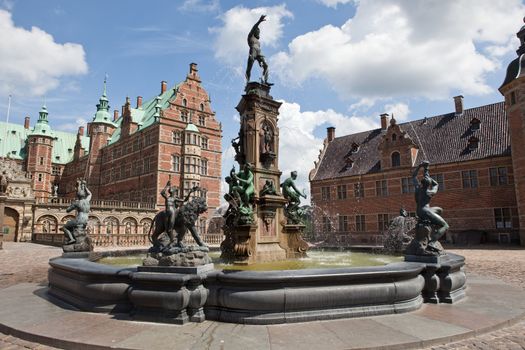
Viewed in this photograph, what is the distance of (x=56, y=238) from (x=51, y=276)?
25557 millimetres

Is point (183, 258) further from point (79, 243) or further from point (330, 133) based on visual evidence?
point (330, 133)

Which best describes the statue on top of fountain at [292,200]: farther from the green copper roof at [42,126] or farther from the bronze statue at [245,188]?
the green copper roof at [42,126]

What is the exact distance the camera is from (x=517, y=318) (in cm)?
560

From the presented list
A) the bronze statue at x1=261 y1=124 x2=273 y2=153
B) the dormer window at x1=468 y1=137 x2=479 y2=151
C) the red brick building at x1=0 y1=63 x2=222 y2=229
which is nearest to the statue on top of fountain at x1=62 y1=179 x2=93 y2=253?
the bronze statue at x1=261 y1=124 x2=273 y2=153

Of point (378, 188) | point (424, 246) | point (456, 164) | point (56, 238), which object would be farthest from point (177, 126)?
point (424, 246)

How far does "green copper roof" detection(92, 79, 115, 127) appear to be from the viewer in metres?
60.2

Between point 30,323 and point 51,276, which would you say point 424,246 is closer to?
point 30,323

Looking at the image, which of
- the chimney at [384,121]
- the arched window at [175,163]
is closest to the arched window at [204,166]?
the arched window at [175,163]

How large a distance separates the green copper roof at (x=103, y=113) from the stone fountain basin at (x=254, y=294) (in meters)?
60.3

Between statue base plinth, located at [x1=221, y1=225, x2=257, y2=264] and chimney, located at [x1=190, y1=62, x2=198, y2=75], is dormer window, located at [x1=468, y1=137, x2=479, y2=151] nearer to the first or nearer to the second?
statue base plinth, located at [x1=221, y1=225, x2=257, y2=264]

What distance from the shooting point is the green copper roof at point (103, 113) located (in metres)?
60.2

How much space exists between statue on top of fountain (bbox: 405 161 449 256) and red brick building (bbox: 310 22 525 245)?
80.1 feet

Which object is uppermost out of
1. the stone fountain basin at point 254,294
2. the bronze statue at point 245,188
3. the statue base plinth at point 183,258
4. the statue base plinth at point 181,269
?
the bronze statue at point 245,188

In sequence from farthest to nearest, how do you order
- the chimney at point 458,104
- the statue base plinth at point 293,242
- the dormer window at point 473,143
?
the chimney at point 458,104, the dormer window at point 473,143, the statue base plinth at point 293,242
